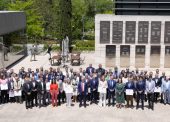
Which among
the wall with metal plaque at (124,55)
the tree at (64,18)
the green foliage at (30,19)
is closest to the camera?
the wall with metal plaque at (124,55)

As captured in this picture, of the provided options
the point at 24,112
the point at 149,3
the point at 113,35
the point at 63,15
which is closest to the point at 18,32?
the point at 63,15

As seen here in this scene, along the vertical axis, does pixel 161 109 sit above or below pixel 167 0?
below

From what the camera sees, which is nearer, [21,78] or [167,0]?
[21,78]

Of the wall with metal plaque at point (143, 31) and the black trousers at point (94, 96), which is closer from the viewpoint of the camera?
the black trousers at point (94, 96)

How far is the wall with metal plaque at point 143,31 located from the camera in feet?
100

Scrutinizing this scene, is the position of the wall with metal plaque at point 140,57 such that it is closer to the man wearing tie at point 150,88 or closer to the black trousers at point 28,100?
the man wearing tie at point 150,88

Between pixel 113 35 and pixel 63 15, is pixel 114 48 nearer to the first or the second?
pixel 113 35

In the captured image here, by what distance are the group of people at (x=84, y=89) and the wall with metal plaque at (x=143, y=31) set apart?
340 inches

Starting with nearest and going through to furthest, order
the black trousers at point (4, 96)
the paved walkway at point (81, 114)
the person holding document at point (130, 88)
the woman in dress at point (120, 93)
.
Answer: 1. the paved walkway at point (81, 114)
2. the woman in dress at point (120, 93)
3. the person holding document at point (130, 88)
4. the black trousers at point (4, 96)

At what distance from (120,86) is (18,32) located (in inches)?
713

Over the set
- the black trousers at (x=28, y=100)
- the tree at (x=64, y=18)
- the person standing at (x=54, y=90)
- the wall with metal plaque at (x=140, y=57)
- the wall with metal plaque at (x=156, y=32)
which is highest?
the tree at (x=64, y=18)

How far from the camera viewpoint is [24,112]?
2073cm

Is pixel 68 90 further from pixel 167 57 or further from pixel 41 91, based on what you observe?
pixel 167 57

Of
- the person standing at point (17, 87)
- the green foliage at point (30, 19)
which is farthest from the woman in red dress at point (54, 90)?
the green foliage at point (30, 19)
